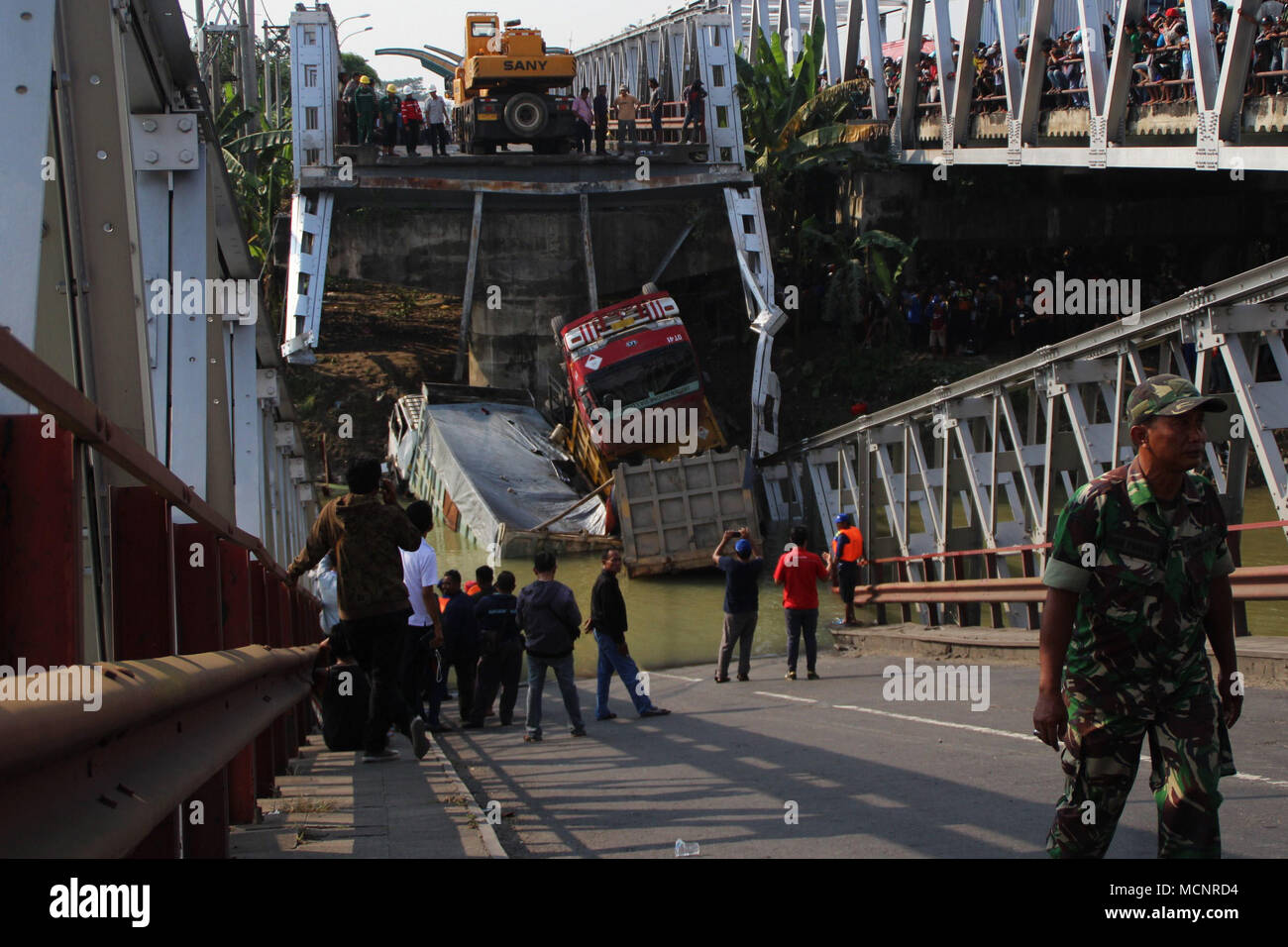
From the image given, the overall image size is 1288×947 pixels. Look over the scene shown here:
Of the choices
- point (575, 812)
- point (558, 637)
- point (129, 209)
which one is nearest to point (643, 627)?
point (558, 637)

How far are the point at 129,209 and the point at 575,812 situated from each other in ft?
12.7

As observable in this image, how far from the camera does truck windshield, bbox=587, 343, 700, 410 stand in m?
27.3

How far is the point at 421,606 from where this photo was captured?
36.0ft

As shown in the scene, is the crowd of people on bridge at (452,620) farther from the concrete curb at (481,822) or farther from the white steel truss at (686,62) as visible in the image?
the white steel truss at (686,62)

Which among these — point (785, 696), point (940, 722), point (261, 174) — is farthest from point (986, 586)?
point (261, 174)

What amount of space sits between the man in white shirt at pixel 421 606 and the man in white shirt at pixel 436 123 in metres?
25.1

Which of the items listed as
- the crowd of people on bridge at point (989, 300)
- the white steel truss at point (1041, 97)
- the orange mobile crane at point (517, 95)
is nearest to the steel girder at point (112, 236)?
the white steel truss at point (1041, 97)

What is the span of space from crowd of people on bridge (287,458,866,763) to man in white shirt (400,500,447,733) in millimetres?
14

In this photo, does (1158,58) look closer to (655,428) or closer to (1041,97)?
(1041,97)

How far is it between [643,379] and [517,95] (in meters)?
11.5

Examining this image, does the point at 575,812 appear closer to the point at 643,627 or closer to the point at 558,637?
the point at 558,637
